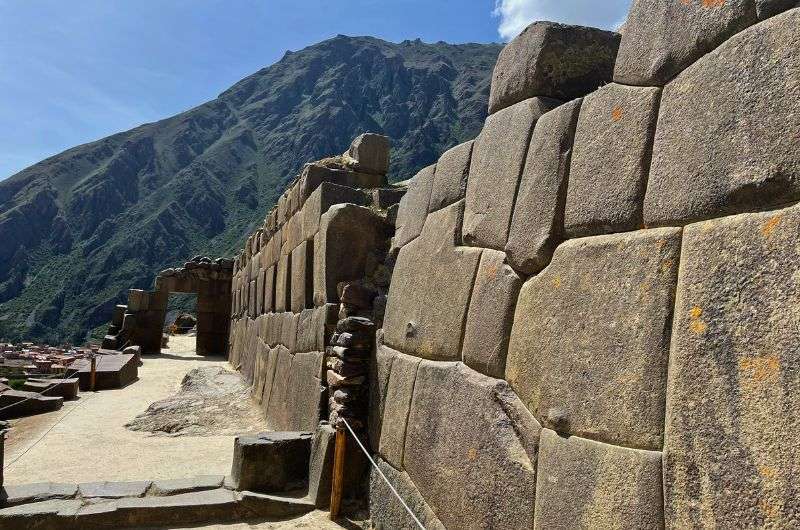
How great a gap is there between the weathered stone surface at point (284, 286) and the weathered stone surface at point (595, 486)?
5561 millimetres

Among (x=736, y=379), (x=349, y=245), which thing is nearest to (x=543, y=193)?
(x=736, y=379)

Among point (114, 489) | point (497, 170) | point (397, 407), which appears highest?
point (497, 170)

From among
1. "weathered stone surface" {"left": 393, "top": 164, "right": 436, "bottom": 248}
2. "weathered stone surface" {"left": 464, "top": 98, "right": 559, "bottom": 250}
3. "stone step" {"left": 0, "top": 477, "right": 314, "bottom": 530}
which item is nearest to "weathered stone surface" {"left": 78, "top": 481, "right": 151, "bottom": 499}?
"stone step" {"left": 0, "top": 477, "right": 314, "bottom": 530}

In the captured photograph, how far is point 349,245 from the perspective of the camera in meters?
5.37

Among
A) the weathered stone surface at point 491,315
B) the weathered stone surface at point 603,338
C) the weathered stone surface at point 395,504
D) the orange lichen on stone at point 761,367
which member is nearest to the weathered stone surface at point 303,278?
the weathered stone surface at point 395,504

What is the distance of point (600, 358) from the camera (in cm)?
200

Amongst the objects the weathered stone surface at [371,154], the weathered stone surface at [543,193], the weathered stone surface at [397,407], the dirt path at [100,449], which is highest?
the weathered stone surface at [371,154]

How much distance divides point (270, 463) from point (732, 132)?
394 centimetres

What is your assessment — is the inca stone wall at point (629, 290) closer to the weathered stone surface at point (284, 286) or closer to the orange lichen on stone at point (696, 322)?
the orange lichen on stone at point (696, 322)

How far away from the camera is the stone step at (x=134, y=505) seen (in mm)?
4094

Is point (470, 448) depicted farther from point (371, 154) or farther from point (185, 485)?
point (371, 154)

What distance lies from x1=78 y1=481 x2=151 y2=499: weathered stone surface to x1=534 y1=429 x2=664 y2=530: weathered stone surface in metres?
3.35

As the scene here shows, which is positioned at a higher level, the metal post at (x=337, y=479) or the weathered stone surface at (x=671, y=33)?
the weathered stone surface at (x=671, y=33)

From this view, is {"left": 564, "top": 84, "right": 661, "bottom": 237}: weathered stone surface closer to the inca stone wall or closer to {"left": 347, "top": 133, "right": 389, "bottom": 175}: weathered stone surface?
the inca stone wall
